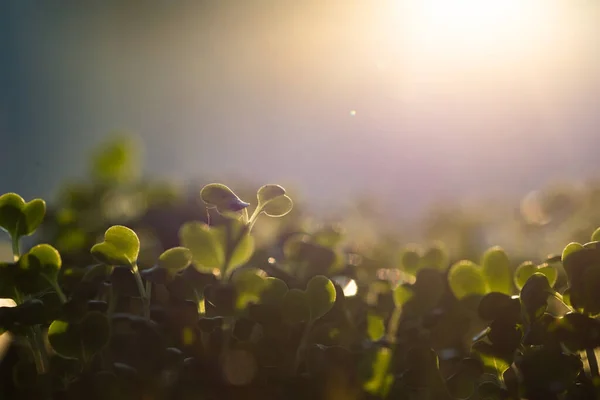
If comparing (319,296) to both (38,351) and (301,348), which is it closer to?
(301,348)

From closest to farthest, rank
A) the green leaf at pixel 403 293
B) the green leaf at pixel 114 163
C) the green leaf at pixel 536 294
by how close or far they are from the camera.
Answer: the green leaf at pixel 536 294
the green leaf at pixel 403 293
the green leaf at pixel 114 163

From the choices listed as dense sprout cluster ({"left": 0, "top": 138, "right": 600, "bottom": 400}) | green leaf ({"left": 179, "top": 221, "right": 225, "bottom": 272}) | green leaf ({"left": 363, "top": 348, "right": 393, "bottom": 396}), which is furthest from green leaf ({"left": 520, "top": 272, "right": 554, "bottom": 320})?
green leaf ({"left": 179, "top": 221, "right": 225, "bottom": 272})

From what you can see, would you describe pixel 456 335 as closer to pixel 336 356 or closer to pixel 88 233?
pixel 336 356

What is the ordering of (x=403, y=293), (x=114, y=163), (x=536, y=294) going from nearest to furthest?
1. (x=536, y=294)
2. (x=403, y=293)
3. (x=114, y=163)

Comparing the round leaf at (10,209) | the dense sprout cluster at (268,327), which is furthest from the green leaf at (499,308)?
the round leaf at (10,209)

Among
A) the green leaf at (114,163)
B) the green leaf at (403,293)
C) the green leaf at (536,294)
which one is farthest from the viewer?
the green leaf at (114,163)

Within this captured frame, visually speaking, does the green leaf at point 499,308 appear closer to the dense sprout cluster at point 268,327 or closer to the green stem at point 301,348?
the dense sprout cluster at point 268,327

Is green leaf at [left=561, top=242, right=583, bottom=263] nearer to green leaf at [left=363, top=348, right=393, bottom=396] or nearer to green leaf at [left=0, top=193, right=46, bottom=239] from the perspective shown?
green leaf at [left=363, top=348, right=393, bottom=396]

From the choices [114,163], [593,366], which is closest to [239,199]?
[593,366]
